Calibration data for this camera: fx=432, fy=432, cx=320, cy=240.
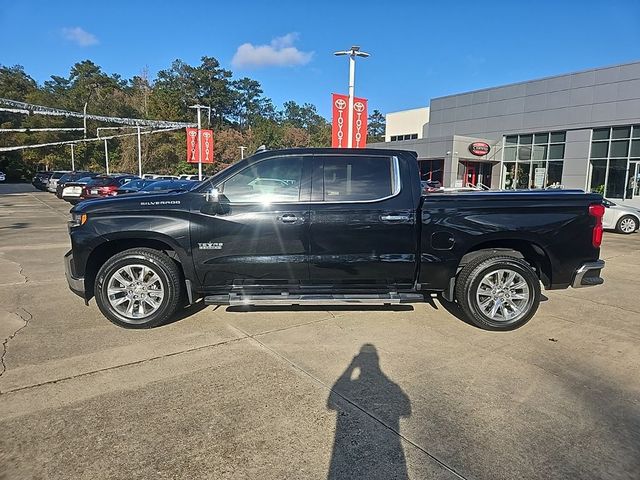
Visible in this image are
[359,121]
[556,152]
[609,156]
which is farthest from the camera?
[556,152]

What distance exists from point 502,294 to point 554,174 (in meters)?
25.3

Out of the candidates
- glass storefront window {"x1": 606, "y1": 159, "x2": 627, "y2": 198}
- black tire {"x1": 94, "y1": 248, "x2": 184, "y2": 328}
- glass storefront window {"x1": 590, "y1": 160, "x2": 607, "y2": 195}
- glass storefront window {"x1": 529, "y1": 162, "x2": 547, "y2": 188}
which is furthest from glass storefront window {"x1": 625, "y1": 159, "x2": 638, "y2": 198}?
black tire {"x1": 94, "y1": 248, "x2": 184, "y2": 328}

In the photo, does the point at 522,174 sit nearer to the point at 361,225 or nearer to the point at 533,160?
the point at 533,160

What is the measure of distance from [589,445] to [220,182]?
3960mm

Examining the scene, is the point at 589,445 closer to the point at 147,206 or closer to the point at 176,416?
the point at 176,416

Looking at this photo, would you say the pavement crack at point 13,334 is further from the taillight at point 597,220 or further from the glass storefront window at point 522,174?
the glass storefront window at point 522,174

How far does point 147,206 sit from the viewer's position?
4699 mm

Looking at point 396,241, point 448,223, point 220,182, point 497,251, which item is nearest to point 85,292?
point 220,182

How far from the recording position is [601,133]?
24125 mm

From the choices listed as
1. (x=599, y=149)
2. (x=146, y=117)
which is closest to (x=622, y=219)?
(x=599, y=149)

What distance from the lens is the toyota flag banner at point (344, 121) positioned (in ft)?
57.5

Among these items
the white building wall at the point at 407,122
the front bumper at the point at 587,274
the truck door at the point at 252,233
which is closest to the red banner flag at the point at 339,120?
the truck door at the point at 252,233

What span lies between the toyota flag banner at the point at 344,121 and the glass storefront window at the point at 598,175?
48.6 feet

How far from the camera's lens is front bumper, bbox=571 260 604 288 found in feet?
15.8
